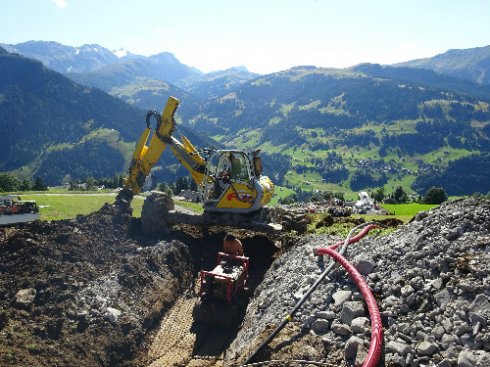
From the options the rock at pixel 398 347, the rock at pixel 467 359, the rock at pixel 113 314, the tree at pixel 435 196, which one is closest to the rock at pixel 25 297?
the rock at pixel 113 314

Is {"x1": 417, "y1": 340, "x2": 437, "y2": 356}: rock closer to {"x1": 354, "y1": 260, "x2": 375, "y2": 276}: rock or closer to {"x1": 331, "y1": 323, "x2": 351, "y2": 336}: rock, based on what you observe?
{"x1": 331, "y1": 323, "x2": 351, "y2": 336}: rock

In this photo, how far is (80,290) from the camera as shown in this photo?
1405 cm

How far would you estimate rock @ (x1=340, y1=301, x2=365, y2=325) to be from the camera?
34.7ft

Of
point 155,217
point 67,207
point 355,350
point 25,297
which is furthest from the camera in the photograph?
point 67,207

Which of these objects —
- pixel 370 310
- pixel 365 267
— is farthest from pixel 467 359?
pixel 365 267

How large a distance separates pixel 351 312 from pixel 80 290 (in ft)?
28.4

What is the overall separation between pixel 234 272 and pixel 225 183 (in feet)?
20.8

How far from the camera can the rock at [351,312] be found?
10562mm

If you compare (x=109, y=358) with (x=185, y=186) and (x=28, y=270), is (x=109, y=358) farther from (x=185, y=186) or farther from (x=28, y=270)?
(x=185, y=186)

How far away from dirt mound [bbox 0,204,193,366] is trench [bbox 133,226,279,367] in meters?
0.43

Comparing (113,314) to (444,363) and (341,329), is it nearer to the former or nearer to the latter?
(341,329)

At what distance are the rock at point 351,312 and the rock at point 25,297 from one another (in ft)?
30.1

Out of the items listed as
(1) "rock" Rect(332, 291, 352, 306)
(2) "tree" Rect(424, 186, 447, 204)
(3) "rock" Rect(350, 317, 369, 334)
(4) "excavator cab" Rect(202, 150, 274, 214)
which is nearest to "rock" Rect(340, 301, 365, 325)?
(3) "rock" Rect(350, 317, 369, 334)

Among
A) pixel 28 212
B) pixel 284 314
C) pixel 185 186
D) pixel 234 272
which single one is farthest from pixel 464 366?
pixel 185 186
